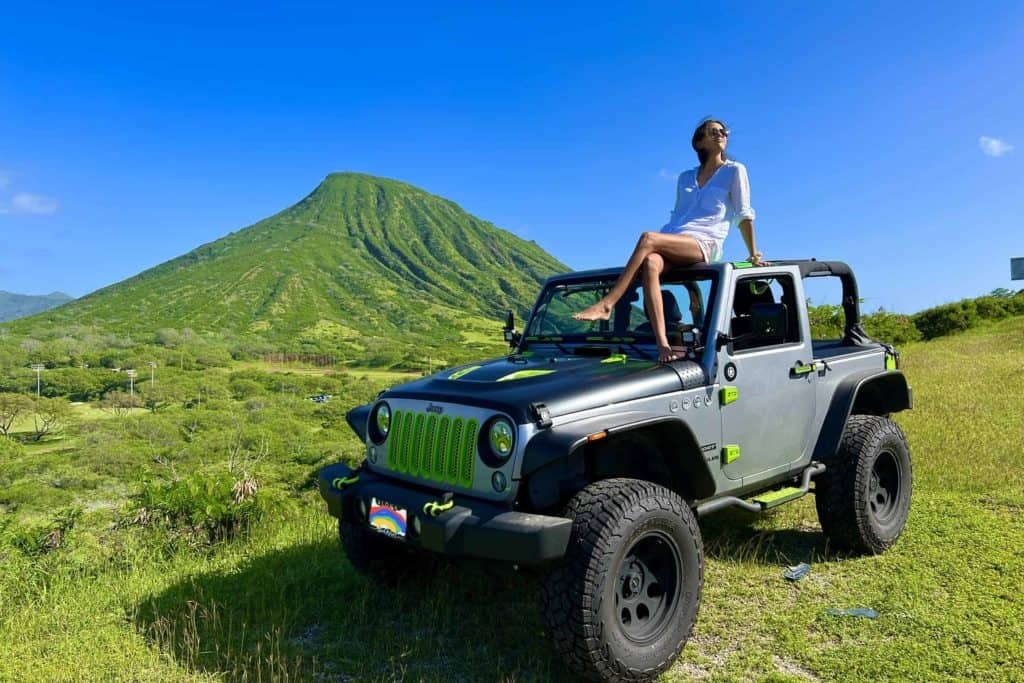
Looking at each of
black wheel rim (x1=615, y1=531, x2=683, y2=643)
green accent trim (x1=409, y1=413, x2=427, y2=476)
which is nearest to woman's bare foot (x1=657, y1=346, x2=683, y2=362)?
black wheel rim (x1=615, y1=531, x2=683, y2=643)

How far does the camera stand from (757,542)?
5344 millimetres

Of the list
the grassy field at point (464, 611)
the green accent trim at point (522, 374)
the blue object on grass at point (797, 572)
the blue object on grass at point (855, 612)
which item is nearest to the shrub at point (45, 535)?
the grassy field at point (464, 611)

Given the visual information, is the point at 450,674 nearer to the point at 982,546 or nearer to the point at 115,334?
the point at 982,546

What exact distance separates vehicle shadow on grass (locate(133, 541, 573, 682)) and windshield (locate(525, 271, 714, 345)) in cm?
164

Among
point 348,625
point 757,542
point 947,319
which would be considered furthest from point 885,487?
point 947,319

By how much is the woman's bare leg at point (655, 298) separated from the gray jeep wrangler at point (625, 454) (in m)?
0.13

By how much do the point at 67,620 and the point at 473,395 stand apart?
9.41 feet

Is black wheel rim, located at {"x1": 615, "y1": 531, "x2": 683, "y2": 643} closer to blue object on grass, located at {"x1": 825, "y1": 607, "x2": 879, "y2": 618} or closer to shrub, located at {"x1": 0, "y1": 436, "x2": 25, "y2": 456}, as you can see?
blue object on grass, located at {"x1": 825, "y1": 607, "x2": 879, "y2": 618}

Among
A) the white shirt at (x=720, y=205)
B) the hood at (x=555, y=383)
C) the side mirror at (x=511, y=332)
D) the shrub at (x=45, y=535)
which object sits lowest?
the shrub at (x=45, y=535)

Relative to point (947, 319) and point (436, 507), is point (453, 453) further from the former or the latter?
point (947, 319)

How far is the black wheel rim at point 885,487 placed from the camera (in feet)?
17.0

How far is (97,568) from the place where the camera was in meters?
5.35

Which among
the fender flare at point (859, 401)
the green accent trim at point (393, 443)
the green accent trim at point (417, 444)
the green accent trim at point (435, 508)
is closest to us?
the green accent trim at point (435, 508)

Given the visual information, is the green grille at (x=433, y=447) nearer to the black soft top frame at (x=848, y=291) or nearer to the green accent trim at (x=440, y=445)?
the green accent trim at (x=440, y=445)
